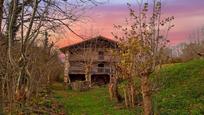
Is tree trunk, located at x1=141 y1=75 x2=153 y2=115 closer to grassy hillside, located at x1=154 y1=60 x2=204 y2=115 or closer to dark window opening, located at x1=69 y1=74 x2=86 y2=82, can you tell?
grassy hillside, located at x1=154 y1=60 x2=204 y2=115

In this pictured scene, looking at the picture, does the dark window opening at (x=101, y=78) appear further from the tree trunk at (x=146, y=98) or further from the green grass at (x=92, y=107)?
the tree trunk at (x=146, y=98)

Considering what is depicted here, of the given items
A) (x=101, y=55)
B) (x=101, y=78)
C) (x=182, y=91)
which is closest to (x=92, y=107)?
(x=182, y=91)

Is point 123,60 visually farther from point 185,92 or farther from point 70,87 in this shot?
point 70,87

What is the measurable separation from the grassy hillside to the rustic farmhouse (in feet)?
114

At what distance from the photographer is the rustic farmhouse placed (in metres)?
63.6

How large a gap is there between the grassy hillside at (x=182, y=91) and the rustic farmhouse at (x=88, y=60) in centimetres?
3479

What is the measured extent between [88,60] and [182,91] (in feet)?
136

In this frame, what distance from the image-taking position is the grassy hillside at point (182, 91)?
16.8 metres

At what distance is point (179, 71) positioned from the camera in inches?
1086

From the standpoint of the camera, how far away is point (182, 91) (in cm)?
2127

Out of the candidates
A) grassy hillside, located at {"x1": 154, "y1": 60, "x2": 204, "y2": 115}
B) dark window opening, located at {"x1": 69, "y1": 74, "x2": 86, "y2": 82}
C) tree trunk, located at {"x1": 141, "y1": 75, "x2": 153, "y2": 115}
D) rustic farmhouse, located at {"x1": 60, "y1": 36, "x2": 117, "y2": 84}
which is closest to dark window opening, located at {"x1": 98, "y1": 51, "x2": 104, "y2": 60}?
rustic farmhouse, located at {"x1": 60, "y1": 36, "x2": 117, "y2": 84}

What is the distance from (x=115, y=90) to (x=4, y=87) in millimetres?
15682

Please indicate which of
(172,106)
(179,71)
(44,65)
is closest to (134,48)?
(172,106)

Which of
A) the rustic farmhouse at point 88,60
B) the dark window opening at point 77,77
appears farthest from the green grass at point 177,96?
the dark window opening at point 77,77
